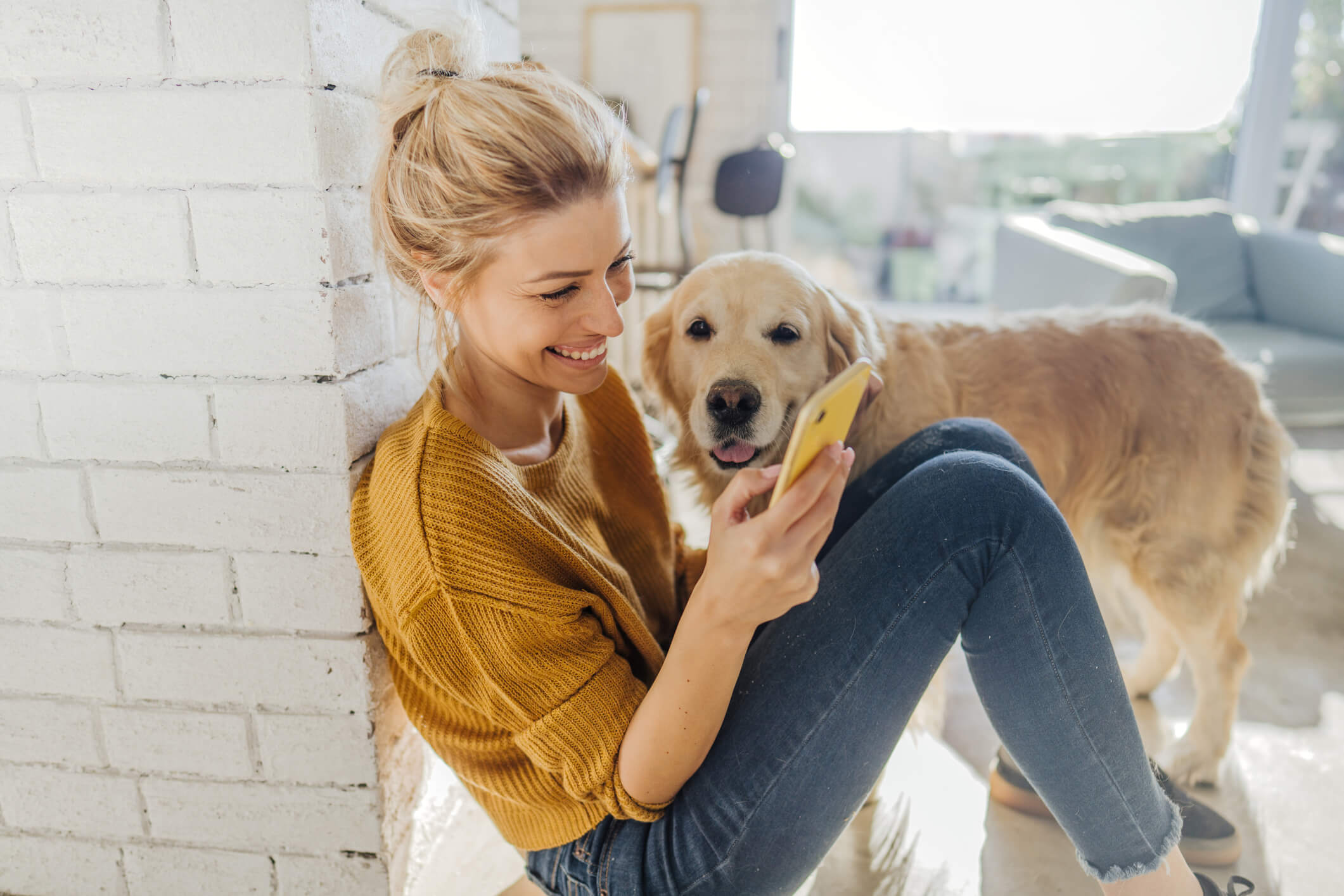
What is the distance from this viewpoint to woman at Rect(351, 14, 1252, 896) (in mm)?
793

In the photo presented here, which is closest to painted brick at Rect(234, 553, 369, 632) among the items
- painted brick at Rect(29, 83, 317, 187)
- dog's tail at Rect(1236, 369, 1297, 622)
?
painted brick at Rect(29, 83, 317, 187)

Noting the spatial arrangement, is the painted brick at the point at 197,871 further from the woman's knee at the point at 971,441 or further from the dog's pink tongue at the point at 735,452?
the woman's knee at the point at 971,441

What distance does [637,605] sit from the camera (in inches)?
39.7

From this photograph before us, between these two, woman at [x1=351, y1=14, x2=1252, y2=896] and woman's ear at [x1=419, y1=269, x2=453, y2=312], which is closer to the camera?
woman at [x1=351, y1=14, x2=1252, y2=896]

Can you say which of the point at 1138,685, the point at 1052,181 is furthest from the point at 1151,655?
the point at 1052,181

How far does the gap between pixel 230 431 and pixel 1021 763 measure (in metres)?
0.95

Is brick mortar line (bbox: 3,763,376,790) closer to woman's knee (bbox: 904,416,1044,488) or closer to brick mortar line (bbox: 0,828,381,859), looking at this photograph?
brick mortar line (bbox: 0,828,381,859)

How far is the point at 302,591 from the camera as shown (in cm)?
100

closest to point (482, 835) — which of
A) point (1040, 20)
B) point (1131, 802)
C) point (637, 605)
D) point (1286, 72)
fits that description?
point (637, 605)

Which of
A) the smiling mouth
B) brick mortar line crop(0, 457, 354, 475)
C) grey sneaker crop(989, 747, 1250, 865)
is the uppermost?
brick mortar line crop(0, 457, 354, 475)

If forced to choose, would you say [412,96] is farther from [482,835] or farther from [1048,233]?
[1048,233]

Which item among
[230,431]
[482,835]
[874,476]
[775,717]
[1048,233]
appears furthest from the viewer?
[1048,233]

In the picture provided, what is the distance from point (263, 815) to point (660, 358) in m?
0.92

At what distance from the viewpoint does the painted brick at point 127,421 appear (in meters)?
0.96
